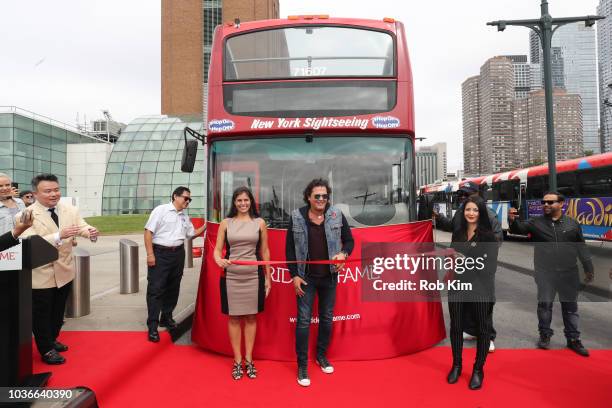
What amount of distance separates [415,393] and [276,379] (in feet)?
4.16

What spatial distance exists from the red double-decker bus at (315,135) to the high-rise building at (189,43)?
51.9 metres

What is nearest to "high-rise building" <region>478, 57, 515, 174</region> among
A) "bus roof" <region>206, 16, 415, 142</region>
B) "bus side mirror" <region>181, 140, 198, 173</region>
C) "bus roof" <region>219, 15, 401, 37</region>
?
"bus roof" <region>219, 15, 401, 37</region>

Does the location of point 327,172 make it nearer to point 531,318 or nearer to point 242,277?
point 242,277

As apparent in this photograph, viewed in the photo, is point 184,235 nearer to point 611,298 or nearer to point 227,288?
point 227,288

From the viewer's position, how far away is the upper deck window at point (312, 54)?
5637mm

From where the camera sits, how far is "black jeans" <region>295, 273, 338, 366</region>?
4.09 metres

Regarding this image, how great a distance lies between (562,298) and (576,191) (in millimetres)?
12094

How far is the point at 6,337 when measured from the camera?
3361mm

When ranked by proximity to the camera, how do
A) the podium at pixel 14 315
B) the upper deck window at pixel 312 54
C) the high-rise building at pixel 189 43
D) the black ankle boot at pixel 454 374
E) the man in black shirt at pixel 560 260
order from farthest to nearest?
the high-rise building at pixel 189 43 → the upper deck window at pixel 312 54 → the man in black shirt at pixel 560 260 → the black ankle boot at pixel 454 374 → the podium at pixel 14 315

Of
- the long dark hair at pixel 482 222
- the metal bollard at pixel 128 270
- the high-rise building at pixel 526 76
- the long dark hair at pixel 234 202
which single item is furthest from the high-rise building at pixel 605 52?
the long dark hair at pixel 234 202

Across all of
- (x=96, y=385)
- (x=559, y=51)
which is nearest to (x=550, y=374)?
(x=96, y=385)

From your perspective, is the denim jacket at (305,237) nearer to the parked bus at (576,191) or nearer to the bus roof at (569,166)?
the parked bus at (576,191)

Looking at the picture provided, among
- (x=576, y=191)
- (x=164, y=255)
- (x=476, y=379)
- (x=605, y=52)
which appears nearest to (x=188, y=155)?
(x=164, y=255)

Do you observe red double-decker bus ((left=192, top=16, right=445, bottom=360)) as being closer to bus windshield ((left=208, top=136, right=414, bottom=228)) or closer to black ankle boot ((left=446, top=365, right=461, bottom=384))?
bus windshield ((left=208, top=136, right=414, bottom=228))
